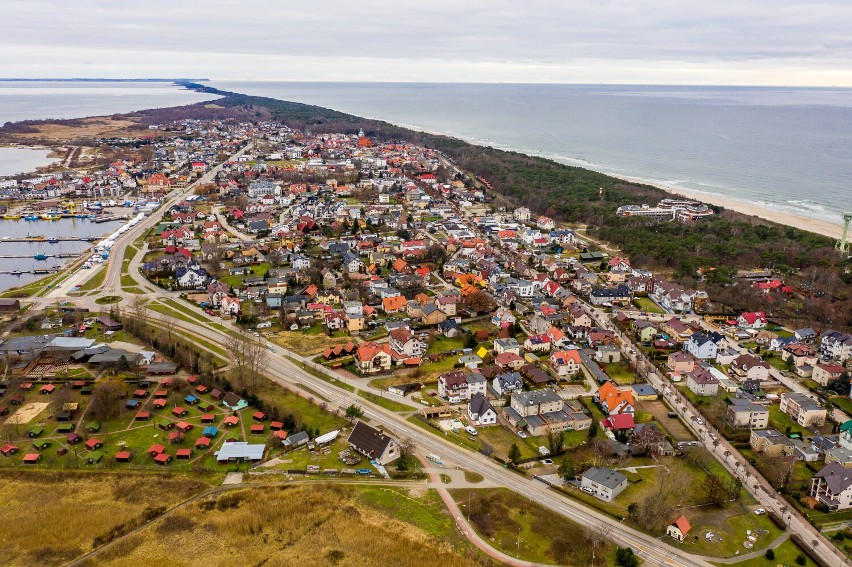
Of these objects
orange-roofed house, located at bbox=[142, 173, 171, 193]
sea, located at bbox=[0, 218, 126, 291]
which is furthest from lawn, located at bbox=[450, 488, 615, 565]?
orange-roofed house, located at bbox=[142, 173, 171, 193]

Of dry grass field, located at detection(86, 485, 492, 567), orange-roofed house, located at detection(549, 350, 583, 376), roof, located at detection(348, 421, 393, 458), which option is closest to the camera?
dry grass field, located at detection(86, 485, 492, 567)

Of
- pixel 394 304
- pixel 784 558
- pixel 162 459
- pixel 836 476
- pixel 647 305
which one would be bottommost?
pixel 162 459

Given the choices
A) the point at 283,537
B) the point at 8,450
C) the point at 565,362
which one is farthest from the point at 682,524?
the point at 8,450

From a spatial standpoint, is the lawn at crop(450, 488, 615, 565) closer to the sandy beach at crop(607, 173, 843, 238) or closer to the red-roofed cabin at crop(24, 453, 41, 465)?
the red-roofed cabin at crop(24, 453, 41, 465)

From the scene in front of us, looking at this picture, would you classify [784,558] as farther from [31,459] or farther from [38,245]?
[38,245]

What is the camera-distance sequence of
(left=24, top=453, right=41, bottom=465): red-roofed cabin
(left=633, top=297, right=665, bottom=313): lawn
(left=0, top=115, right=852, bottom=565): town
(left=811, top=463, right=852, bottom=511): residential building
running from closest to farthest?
(left=811, top=463, right=852, bottom=511): residential building, (left=0, top=115, right=852, bottom=565): town, (left=24, top=453, right=41, bottom=465): red-roofed cabin, (left=633, top=297, right=665, bottom=313): lawn

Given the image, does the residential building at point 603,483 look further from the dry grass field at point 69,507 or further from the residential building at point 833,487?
the dry grass field at point 69,507
